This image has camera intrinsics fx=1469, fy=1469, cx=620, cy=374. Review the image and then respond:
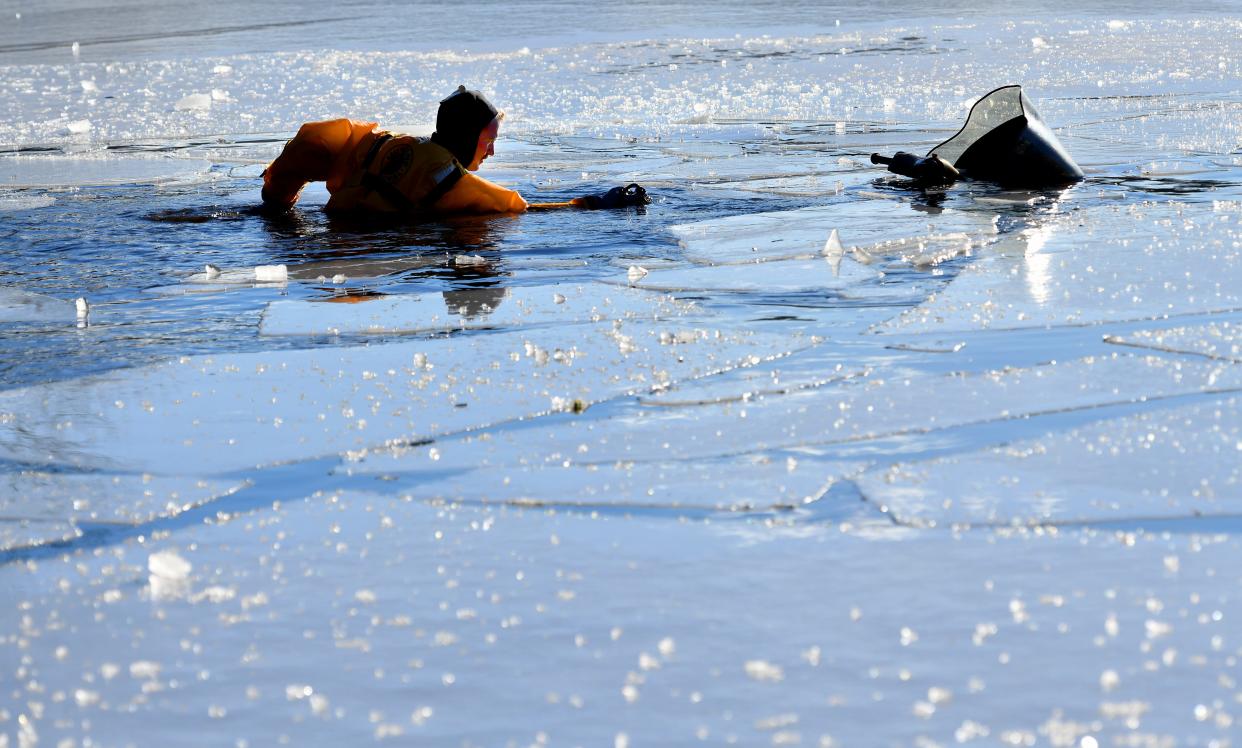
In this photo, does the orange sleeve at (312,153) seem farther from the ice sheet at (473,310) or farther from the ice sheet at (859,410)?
the ice sheet at (859,410)

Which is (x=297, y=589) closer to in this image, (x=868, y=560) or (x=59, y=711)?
(x=59, y=711)

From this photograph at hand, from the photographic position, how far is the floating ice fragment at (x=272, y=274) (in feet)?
16.8

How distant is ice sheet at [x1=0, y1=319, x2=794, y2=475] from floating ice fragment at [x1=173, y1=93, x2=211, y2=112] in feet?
27.7

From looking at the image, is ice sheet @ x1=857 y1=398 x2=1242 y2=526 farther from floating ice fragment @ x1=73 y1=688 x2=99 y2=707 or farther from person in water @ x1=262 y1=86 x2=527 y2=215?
person in water @ x1=262 y1=86 x2=527 y2=215

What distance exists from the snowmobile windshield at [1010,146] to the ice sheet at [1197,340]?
3134mm

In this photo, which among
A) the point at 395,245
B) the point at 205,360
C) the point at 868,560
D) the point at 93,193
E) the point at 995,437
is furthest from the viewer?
the point at 93,193

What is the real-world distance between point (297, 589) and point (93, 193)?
18.2ft

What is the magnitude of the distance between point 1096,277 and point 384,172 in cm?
311

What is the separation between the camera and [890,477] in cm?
280

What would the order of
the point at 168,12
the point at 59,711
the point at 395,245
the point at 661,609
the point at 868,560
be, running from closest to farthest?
the point at 59,711
the point at 661,609
the point at 868,560
the point at 395,245
the point at 168,12

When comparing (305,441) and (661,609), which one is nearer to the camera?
(661,609)

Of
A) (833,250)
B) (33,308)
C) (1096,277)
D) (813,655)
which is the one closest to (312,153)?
(33,308)

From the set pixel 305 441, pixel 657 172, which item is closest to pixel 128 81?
pixel 657 172

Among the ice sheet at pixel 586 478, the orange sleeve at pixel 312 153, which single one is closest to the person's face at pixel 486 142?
the orange sleeve at pixel 312 153
